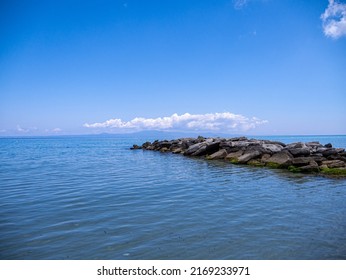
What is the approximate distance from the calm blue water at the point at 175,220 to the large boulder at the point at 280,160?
667 centimetres

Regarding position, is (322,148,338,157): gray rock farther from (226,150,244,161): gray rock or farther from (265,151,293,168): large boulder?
(226,150,244,161): gray rock

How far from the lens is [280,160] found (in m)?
28.6

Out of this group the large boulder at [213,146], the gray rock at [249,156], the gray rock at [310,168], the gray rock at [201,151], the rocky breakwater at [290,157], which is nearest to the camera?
the gray rock at [310,168]

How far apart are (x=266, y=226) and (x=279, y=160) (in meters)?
19.4

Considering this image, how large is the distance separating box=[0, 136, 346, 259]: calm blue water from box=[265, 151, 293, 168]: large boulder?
667 cm

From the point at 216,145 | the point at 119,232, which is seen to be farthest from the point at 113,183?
the point at 216,145

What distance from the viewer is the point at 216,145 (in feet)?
140

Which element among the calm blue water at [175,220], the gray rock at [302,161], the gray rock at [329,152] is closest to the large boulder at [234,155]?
the gray rock at [302,161]

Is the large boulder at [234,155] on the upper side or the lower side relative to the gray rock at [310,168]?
upper

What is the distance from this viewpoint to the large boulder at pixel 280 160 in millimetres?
27344

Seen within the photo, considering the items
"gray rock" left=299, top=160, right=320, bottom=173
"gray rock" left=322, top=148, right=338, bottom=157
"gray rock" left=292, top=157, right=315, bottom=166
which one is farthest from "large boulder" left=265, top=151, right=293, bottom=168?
"gray rock" left=322, top=148, right=338, bottom=157

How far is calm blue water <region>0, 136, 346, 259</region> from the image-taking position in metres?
8.65

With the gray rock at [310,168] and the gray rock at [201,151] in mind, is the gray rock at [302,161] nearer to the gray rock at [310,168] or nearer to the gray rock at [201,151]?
the gray rock at [310,168]

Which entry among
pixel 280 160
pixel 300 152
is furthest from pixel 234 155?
pixel 300 152
